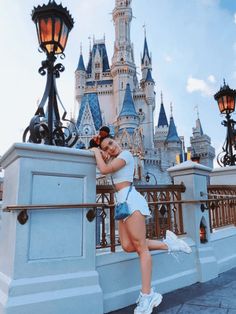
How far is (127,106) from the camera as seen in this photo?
152 ft

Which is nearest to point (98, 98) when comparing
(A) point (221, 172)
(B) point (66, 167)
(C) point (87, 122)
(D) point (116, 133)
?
(C) point (87, 122)

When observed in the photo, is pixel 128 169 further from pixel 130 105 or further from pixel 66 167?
pixel 130 105

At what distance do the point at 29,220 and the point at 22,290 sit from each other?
0.61m

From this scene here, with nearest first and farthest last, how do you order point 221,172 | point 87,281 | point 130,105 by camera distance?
point 87,281 < point 221,172 < point 130,105

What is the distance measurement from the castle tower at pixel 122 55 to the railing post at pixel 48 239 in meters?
48.0

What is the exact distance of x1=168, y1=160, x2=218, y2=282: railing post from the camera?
3.93 m

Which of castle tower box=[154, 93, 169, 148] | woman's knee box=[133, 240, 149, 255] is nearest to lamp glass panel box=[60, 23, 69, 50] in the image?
woman's knee box=[133, 240, 149, 255]

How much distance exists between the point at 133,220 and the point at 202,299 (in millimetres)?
1347

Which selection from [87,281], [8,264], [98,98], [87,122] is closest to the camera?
[8,264]

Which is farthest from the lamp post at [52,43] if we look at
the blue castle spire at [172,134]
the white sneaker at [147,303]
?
the blue castle spire at [172,134]

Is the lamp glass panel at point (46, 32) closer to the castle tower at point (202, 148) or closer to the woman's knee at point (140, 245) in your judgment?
the woman's knee at point (140, 245)

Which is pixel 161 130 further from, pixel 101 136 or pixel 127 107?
pixel 101 136

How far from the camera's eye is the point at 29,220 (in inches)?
102

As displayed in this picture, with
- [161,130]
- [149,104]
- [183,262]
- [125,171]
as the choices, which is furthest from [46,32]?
[161,130]
